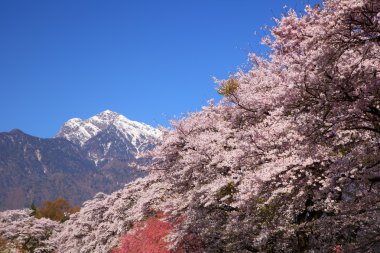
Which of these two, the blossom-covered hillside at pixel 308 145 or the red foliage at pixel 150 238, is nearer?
the blossom-covered hillside at pixel 308 145

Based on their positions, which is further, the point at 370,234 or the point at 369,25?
the point at 370,234

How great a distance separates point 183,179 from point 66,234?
1417 inches

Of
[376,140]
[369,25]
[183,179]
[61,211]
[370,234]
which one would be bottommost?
[370,234]

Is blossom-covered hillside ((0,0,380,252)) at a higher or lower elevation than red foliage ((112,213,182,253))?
lower

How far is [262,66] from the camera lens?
1914 cm

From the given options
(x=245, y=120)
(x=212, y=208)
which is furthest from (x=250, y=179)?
(x=212, y=208)

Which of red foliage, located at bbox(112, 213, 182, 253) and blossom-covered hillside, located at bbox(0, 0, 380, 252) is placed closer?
blossom-covered hillside, located at bbox(0, 0, 380, 252)

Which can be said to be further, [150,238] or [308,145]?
[150,238]

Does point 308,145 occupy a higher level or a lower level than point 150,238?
lower

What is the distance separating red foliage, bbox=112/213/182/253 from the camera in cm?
2359

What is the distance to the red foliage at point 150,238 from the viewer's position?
2359 centimetres

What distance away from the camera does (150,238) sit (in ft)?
80.7

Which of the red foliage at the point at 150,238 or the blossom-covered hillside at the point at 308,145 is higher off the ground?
the red foliage at the point at 150,238

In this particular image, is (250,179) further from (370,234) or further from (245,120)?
(245,120)
